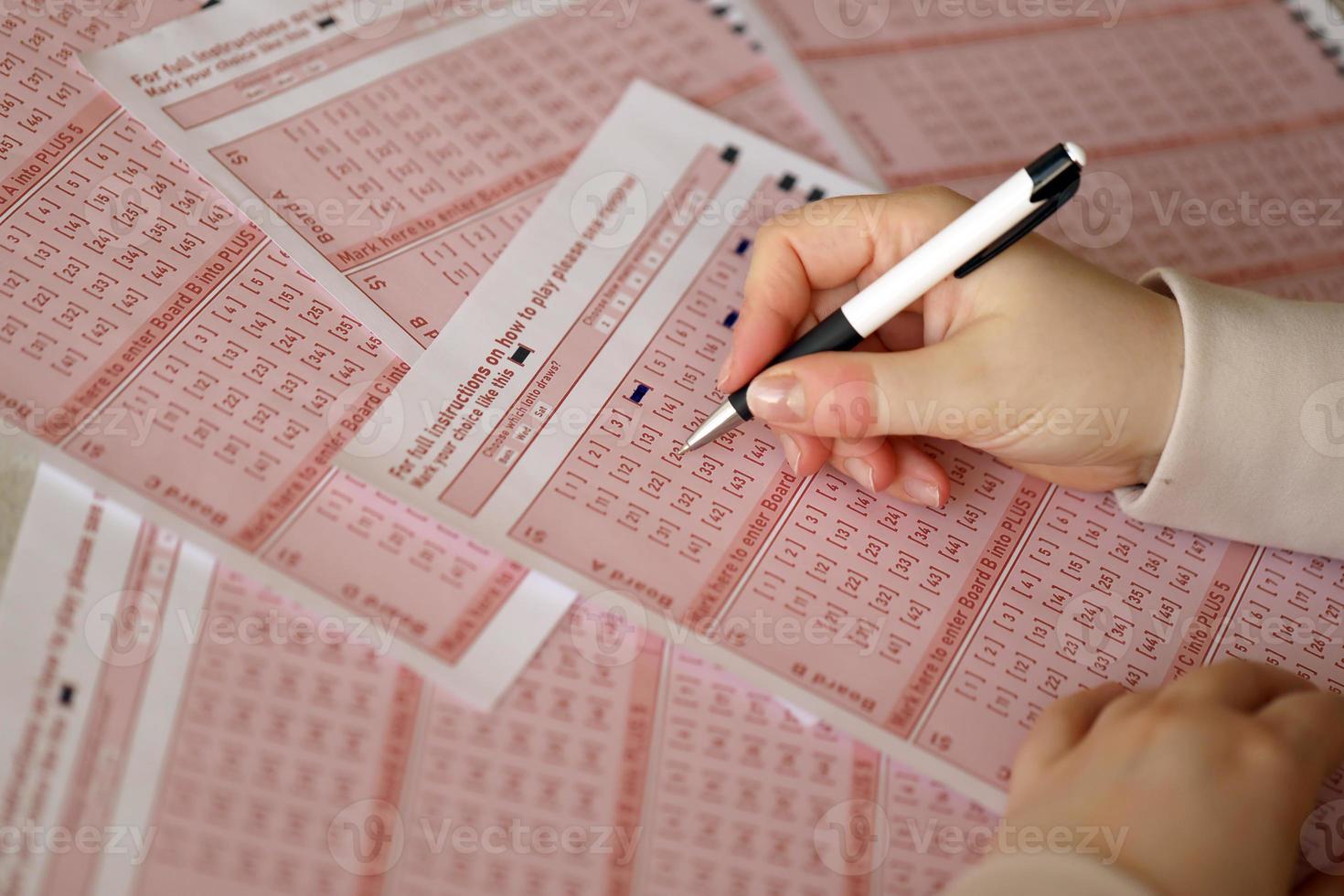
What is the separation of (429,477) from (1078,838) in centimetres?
36

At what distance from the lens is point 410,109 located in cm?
72

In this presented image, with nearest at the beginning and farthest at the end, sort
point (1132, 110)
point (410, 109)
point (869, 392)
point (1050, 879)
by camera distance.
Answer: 1. point (1050, 879)
2. point (869, 392)
3. point (410, 109)
4. point (1132, 110)

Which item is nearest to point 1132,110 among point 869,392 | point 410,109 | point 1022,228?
point 1022,228

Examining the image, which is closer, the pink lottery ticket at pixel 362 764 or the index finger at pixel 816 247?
the pink lottery ticket at pixel 362 764

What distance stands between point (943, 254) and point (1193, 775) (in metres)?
0.28

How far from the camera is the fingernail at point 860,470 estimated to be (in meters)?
0.59

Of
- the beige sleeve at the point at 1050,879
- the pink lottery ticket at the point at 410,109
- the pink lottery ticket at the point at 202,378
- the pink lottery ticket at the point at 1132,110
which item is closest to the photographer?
the beige sleeve at the point at 1050,879

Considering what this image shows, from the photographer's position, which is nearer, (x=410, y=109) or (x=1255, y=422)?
(x=1255, y=422)

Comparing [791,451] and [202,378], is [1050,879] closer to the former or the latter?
[791,451]

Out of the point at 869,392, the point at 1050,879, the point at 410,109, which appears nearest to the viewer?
the point at 1050,879

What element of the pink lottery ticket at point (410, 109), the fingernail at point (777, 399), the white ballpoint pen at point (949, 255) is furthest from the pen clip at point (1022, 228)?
the pink lottery ticket at point (410, 109)

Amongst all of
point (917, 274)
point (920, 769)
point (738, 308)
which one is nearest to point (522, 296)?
point (738, 308)

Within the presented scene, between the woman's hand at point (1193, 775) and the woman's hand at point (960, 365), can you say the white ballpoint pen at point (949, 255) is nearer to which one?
the woman's hand at point (960, 365)

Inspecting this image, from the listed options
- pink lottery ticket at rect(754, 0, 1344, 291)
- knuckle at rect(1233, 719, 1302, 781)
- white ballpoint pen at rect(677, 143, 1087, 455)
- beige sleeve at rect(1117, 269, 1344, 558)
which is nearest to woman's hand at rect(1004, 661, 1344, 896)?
knuckle at rect(1233, 719, 1302, 781)
